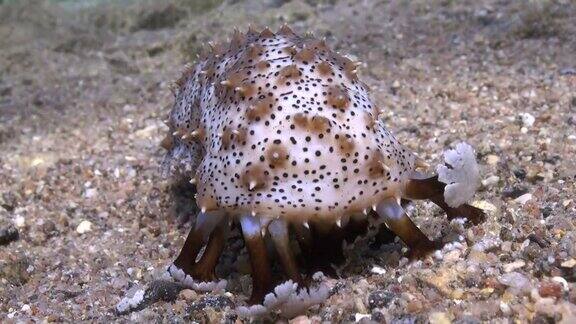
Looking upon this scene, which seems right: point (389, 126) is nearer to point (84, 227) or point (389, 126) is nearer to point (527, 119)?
point (527, 119)

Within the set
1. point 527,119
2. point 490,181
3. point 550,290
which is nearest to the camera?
point 550,290

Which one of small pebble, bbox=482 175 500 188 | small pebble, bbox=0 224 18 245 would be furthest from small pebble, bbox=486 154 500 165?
small pebble, bbox=0 224 18 245

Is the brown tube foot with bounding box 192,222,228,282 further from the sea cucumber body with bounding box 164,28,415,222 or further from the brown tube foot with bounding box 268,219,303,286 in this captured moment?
the brown tube foot with bounding box 268,219,303,286

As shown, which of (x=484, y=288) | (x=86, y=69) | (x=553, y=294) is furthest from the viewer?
(x=86, y=69)

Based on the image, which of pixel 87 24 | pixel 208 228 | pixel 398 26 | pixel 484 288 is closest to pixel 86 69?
pixel 87 24

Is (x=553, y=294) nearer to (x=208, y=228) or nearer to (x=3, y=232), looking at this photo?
(x=208, y=228)

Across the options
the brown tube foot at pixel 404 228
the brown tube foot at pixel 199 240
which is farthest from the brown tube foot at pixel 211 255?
the brown tube foot at pixel 404 228

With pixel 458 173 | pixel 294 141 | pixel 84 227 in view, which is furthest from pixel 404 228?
pixel 84 227
